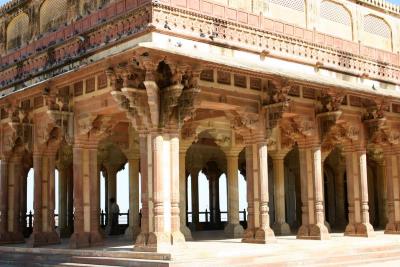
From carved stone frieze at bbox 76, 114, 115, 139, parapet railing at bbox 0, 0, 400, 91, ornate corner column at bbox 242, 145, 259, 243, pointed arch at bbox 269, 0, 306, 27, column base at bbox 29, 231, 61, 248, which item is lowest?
column base at bbox 29, 231, 61, 248

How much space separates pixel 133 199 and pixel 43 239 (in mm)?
2137

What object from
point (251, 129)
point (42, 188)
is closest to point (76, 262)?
point (42, 188)

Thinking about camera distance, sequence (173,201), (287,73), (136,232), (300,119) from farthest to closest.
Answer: (136,232) → (300,119) → (287,73) → (173,201)

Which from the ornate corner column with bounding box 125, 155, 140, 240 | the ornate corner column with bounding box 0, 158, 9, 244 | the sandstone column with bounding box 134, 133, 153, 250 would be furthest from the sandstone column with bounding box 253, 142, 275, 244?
the ornate corner column with bounding box 0, 158, 9, 244

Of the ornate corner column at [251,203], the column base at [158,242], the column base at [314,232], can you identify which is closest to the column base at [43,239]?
the column base at [158,242]

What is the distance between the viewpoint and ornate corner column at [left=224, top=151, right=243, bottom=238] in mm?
13811

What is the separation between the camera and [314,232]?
1208cm

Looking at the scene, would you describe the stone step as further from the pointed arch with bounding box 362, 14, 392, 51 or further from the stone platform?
the pointed arch with bounding box 362, 14, 392, 51

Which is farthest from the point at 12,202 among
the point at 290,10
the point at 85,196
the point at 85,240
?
the point at 290,10

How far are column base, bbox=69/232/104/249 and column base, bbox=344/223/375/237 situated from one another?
5.49 meters

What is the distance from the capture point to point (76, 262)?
9898mm

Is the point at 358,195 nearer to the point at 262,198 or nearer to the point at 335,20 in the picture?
the point at 262,198

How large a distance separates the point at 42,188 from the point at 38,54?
2724 millimetres

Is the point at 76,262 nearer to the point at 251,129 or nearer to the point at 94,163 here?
the point at 94,163
